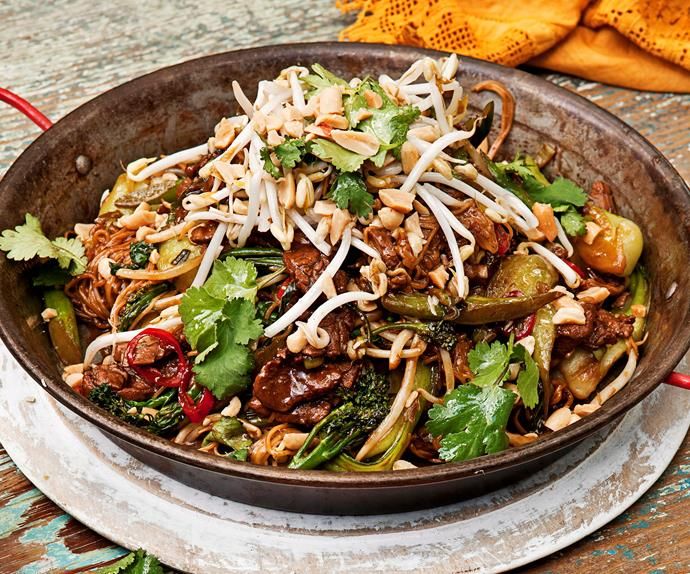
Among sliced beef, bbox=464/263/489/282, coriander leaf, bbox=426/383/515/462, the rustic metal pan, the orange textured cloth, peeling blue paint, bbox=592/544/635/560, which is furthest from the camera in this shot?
the orange textured cloth

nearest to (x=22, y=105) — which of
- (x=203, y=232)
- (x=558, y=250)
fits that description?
(x=203, y=232)

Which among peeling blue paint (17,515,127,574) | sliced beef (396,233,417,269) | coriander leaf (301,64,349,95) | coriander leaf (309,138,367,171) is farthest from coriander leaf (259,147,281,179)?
peeling blue paint (17,515,127,574)

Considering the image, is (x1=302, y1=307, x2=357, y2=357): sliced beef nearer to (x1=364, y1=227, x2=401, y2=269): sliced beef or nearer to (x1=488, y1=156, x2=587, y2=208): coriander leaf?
Result: (x1=364, y1=227, x2=401, y2=269): sliced beef

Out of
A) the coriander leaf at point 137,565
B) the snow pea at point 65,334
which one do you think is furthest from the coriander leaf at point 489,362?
the snow pea at point 65,334

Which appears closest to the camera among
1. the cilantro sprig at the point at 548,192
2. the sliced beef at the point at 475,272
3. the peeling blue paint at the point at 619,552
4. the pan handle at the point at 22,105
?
the peeling blue paint at the point at 619,552

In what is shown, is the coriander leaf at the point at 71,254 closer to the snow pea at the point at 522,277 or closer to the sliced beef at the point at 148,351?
the sliced beef at the point at 148,351

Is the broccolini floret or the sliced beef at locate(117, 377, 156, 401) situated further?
the sliced beef at locate(117, 377, 156, 401)

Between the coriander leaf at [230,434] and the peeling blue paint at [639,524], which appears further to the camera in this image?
the peeling blue paint at [639,524]
